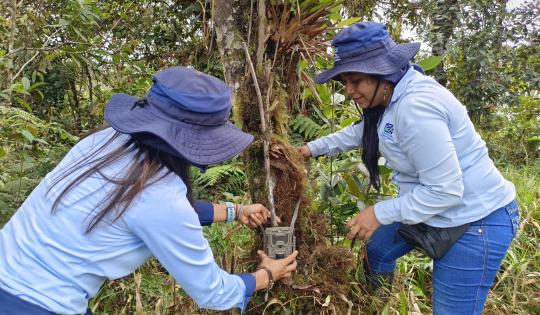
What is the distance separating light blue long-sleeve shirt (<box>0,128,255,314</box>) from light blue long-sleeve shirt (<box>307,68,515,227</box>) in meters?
0.86

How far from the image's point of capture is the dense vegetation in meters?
2.44

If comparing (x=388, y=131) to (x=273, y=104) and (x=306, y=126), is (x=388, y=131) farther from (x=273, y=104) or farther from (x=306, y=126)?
(x=306, y=126)

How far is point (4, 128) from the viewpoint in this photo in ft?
8.07

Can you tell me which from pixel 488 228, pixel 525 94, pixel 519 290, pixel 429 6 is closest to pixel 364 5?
pixel 429 6

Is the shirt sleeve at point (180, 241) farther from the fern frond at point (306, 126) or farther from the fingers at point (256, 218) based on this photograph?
the fern frond at point (306, 126)

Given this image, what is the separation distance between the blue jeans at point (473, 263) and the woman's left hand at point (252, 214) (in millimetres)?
777

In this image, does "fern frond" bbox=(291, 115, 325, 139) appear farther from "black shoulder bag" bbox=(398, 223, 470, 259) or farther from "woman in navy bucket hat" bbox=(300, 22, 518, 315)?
"black shoulder bag" bbox=(398, 223, 470, 259)

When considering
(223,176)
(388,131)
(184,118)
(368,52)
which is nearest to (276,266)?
(388,131)

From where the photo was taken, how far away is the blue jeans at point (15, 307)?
141cm

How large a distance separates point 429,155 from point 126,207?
1.08 m

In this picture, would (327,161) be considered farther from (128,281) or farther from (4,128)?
(4,128)

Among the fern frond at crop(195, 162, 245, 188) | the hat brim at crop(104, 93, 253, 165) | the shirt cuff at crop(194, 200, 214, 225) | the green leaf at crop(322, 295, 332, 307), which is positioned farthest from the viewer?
the fern frond at crop(195, 162, 245, 188)

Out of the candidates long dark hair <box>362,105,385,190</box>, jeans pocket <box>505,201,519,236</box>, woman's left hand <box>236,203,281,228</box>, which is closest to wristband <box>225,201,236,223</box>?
woman's left hand <box>236,203,281,228</box>

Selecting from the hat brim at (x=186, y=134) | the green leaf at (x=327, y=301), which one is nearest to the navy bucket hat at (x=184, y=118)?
the hat brim at (x=186, y=134)
